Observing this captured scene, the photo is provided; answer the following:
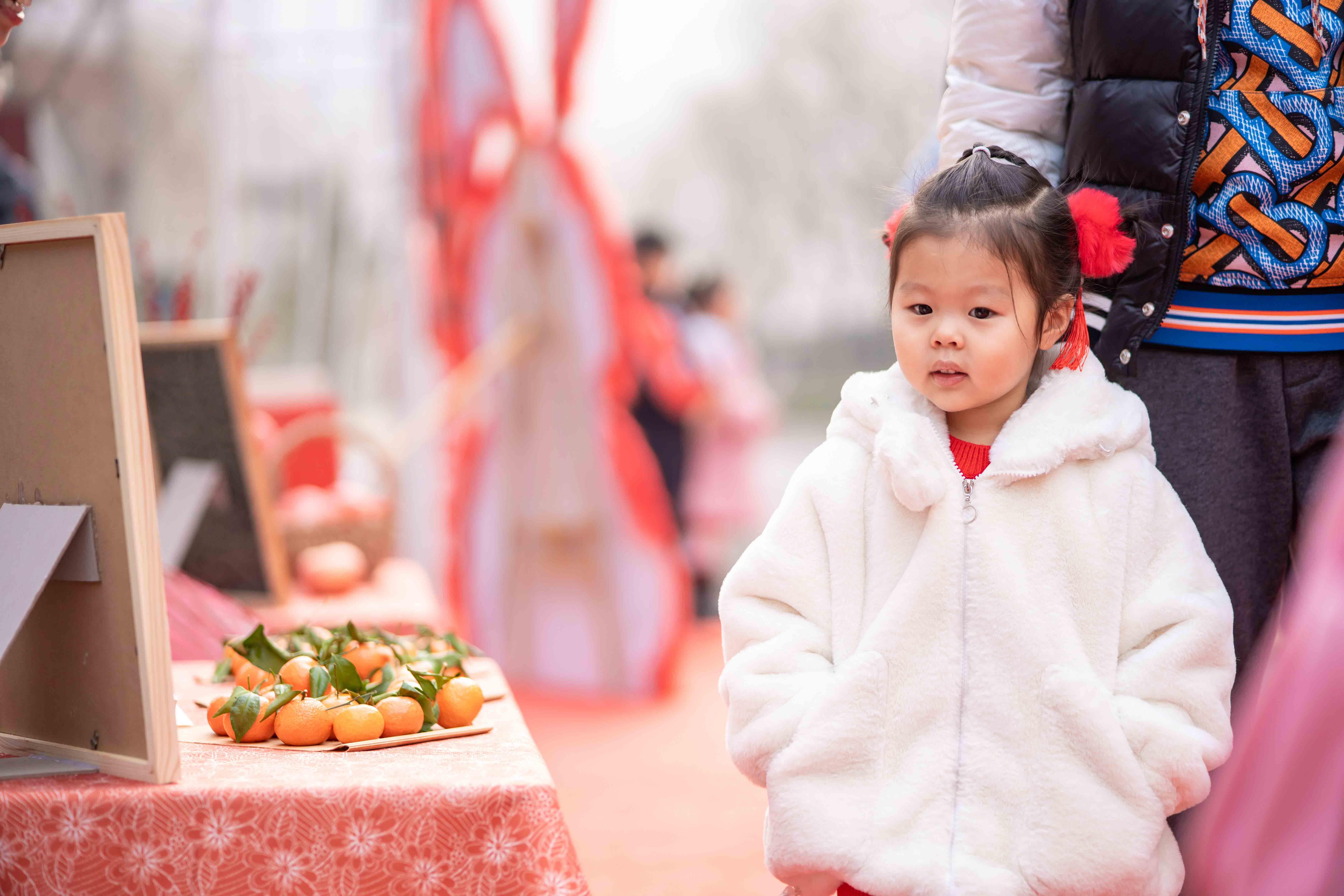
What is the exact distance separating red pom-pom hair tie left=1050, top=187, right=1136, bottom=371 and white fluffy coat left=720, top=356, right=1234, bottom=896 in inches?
2.0

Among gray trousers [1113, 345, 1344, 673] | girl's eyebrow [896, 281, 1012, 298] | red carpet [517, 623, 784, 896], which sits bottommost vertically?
red carpet [517, 623, 784, 896]

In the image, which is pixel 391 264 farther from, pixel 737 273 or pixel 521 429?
pixel 737 273

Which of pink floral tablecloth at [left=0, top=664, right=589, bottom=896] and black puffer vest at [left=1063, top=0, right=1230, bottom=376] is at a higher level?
black puffer vest at [left=1063, top=0, right=1230, bottom=376]

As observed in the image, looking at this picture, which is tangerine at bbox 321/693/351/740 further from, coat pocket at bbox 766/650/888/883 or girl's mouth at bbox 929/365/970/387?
girl's mouth at bbox 929/365/970/387

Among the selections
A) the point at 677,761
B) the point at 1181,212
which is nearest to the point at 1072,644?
the point at 1181,212

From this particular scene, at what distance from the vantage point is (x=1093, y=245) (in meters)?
1.20

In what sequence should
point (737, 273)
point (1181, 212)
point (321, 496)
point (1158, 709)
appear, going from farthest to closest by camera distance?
point (737, 273) < point (321, 496) < point (1181, 212) < point (1158, 709)

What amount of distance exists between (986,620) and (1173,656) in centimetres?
17

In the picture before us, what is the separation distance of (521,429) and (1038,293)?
2555mm

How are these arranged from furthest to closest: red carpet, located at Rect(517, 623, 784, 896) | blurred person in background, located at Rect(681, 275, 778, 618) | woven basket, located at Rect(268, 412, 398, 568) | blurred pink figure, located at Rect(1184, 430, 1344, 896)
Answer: blurred person in background, located at Rect(681, 275, 778, 618) < woven basket, located at Rect(268, 412, 398, 568) < red carpet, located at Rect(517, 623, 784, 896) < blurred pink figure, located at Rect(1184, 430, 1344, 896)

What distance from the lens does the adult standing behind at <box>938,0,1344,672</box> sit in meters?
1.27

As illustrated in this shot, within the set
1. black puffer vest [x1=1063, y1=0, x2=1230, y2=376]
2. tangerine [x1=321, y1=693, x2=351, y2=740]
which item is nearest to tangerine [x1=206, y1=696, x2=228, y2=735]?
tangerine [x1=321, y1=693, x2=351, y2=740]

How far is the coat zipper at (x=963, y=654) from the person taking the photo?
1.12m

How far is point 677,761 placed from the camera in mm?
3045
